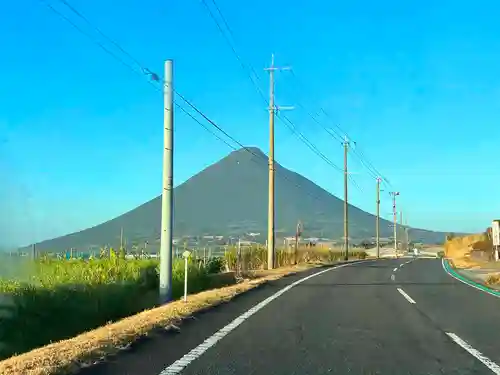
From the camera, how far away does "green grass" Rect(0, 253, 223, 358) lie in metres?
12.6

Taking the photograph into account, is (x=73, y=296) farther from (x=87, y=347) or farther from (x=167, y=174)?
(x=87, y=347)

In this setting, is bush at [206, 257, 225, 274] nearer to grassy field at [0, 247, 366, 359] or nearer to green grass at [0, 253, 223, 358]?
grassy field at [0, 247, 366, 359]

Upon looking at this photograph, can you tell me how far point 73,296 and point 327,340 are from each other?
739cm

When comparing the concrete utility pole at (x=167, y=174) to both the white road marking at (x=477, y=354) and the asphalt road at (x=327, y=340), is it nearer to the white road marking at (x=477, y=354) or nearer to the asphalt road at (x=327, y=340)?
the asphalt road at (x=327, y=340)

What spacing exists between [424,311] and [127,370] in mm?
9272

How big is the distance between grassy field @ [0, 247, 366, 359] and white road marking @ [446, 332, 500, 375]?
7.73m

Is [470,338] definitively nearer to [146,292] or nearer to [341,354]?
[341,354]

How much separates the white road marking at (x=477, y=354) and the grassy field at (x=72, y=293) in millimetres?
7733

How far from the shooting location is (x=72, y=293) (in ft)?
50.0

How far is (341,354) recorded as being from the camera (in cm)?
899

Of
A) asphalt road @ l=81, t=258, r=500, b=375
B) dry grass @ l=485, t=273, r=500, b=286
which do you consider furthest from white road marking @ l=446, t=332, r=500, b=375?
dry grass @ l=485, t=273, r=500, b=286

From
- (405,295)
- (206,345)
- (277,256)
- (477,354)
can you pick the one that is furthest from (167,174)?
(277,256)

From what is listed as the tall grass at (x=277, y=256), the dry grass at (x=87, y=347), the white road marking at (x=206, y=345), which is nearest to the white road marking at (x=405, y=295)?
the white road marking at (x=206, y=345)

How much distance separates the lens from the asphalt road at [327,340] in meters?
8.02
